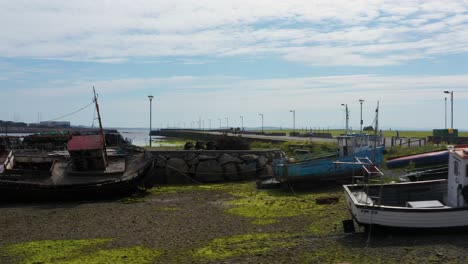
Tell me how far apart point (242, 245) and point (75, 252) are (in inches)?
155

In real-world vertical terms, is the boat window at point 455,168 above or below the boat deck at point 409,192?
above

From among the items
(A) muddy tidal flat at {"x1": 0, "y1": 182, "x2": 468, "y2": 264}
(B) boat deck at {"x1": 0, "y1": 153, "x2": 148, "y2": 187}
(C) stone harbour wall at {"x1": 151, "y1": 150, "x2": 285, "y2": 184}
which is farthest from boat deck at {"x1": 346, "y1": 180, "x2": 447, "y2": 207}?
(C) stone harbour wall at {"x1": 151, "y1": 150, "x2": 285, "y2": 184}

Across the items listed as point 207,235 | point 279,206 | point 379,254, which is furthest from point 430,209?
point 279,206

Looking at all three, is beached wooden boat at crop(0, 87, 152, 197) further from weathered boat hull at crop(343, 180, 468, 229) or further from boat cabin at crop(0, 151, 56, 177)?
weathered boat hull at crop(343, 180, 468, 229)

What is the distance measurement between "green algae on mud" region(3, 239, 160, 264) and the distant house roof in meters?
9.44

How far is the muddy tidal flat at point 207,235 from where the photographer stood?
35.0ft

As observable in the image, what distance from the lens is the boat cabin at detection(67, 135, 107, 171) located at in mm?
21703

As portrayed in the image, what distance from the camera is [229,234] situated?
1296 cm

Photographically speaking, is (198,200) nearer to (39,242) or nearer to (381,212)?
(39,242)

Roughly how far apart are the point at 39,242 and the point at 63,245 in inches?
35.5

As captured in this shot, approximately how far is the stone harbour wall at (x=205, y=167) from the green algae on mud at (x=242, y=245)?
12962 mm

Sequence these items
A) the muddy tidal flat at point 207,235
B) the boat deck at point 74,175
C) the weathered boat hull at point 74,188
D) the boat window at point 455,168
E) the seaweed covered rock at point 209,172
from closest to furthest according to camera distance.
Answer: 1. the muddy tidal flat at point 207,235
2. the boat window at point 455,168
3. the weathered boat hull at point 74,188
4. the boat deck at point 74,175
5. the seaweed covered rock at point 209,172

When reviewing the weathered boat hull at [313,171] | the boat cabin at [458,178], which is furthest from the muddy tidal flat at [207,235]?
the weathered boat hull at [313,171]

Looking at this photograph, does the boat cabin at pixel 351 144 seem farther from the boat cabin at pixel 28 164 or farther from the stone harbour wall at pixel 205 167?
the boat cabin at pixel 28 164
